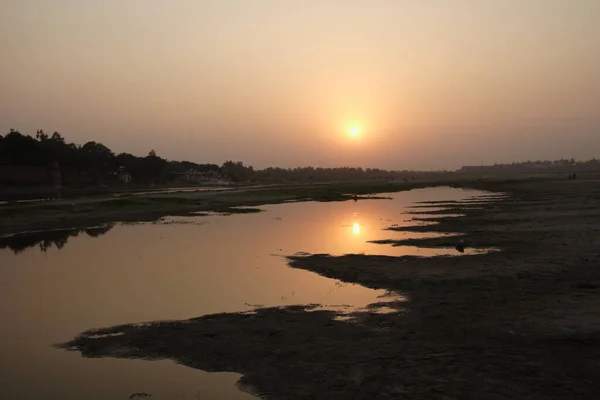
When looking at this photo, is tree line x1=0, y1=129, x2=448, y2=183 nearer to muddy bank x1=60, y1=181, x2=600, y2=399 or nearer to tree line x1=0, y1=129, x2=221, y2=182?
tree line x1=0, y1=129, x2=221, y2=182

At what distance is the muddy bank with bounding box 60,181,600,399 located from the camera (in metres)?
8.36

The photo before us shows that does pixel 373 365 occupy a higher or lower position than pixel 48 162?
lower

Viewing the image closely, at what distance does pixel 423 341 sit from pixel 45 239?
1197 inches

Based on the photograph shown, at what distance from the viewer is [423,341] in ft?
34.6

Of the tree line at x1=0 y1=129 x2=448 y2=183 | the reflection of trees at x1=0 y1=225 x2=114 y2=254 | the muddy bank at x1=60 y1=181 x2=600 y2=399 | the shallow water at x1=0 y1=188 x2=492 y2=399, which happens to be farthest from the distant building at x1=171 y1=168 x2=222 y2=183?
the muddy bank at x1=60 y1=181 x2=600 y2=399

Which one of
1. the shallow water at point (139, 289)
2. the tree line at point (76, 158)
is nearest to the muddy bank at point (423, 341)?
the shallow water at point (139, 289)

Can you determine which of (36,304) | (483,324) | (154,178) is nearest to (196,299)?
(36,304)

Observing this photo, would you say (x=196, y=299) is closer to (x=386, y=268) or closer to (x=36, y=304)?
(x=36, y=304)

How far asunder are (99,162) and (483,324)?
478ft

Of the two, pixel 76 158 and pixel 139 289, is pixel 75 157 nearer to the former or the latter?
pixel 76 158

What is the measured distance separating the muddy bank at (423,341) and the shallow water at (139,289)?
76cm

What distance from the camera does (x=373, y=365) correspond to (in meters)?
9.31

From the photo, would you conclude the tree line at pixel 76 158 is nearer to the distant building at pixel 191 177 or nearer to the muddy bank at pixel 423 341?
the distant building at pixel 191 177

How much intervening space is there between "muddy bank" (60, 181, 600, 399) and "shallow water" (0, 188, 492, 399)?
0.76 m
